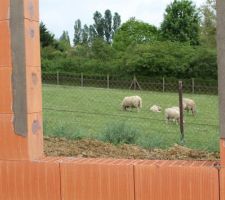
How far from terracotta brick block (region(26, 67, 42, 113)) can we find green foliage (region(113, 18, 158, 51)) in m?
65.7

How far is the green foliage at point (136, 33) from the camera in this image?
72.2 m

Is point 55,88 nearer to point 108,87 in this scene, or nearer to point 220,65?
point 108,87

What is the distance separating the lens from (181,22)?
6688 centimetres

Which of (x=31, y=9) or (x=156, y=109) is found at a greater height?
(x=31, y=9)

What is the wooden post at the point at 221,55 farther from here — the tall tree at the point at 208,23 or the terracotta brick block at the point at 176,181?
the tall tree at the point at 208,23

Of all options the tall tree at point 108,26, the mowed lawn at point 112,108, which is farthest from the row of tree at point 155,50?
the tall tree at point 108,26

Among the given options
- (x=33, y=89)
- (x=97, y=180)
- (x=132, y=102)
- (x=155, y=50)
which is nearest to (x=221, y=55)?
(x=97, y=180)

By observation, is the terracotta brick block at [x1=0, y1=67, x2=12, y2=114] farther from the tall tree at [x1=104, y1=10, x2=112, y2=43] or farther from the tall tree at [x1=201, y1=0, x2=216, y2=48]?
the tall tree at [x1=104, y1=10, x2=112, y2=43]

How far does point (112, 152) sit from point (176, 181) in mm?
2488

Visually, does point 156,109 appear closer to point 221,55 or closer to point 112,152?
point 112,152

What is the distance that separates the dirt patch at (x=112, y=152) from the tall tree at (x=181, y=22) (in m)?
58.3

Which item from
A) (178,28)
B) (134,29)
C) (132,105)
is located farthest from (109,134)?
(134,29)

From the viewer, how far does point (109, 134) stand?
8367mm

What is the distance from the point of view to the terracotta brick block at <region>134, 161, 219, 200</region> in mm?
4188
